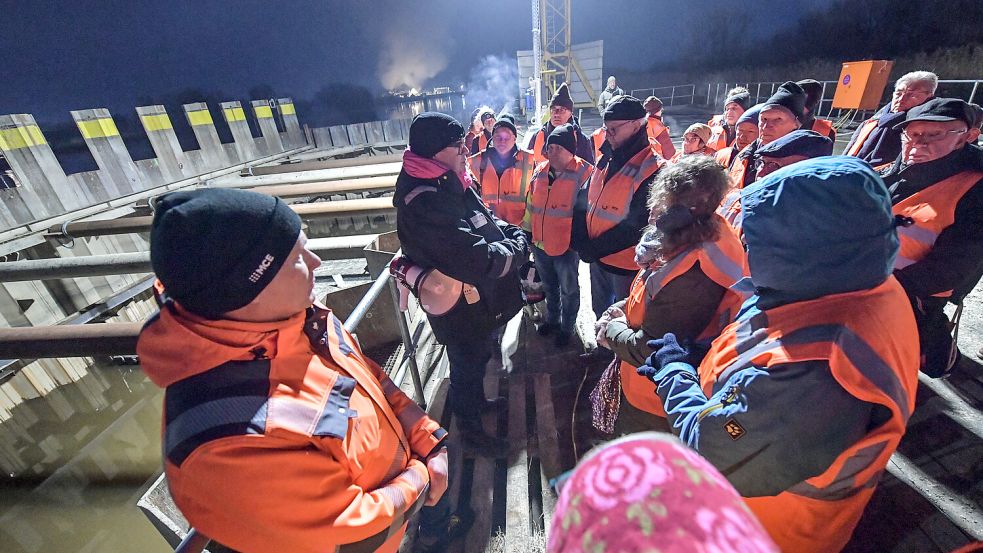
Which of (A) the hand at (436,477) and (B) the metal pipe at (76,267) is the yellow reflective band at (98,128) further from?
(A) the hand at (436,477)

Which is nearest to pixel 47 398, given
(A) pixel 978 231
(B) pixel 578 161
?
(B) pixel 578 161

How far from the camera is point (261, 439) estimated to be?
934 mm

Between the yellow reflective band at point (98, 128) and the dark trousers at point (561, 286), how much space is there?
34.8 ft

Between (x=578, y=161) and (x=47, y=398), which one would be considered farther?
(x=47, y=398)

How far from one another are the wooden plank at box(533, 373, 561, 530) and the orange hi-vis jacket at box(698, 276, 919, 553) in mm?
1215

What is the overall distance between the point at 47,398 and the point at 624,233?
945 cm

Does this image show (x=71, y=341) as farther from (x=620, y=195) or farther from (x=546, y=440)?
(x=620, y=195)

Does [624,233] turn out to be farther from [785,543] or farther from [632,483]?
[632,483]

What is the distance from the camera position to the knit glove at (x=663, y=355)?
5.19ft

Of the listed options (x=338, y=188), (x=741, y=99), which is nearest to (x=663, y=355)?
(x=741, y=99)

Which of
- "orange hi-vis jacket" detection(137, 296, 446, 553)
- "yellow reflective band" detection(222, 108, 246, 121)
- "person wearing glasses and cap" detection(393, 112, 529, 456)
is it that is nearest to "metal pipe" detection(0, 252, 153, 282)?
"person wearing glasses and cap" detection(393, 112, 529, 456)

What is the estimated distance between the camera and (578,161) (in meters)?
3.54

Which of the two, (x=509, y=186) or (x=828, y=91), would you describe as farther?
(x=828, y=91)

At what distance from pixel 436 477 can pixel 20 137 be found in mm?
10792
